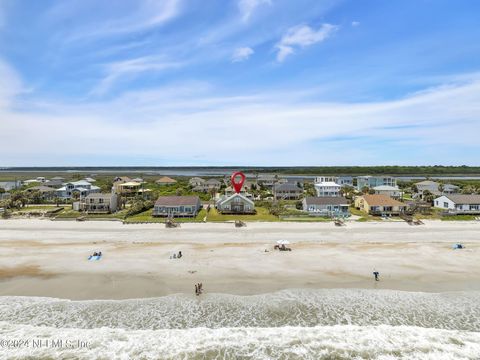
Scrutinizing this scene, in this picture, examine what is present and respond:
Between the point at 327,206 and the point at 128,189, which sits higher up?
the point at 128,189

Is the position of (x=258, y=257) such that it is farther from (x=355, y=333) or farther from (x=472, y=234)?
(x=472, y=234)

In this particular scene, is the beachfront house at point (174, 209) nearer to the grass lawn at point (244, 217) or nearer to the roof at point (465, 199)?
the grass lawn at point (244, 217)

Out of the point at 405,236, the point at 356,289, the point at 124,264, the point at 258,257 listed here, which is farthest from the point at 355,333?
the point at 405,236

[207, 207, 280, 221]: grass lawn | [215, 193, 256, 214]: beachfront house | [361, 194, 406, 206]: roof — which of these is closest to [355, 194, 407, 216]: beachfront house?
[361, 194, 406, 206]: roof

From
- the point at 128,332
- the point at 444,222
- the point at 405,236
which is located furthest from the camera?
the point at 444,222

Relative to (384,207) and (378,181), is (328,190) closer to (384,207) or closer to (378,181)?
(384,207)

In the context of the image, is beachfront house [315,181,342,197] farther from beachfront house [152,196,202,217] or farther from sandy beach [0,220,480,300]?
beachfront house [152,196,202,217]

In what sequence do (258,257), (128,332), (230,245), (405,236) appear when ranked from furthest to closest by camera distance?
(405,236), (230,245), (258,257), (128,332)

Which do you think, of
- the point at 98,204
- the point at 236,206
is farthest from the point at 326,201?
the point at 98,204
